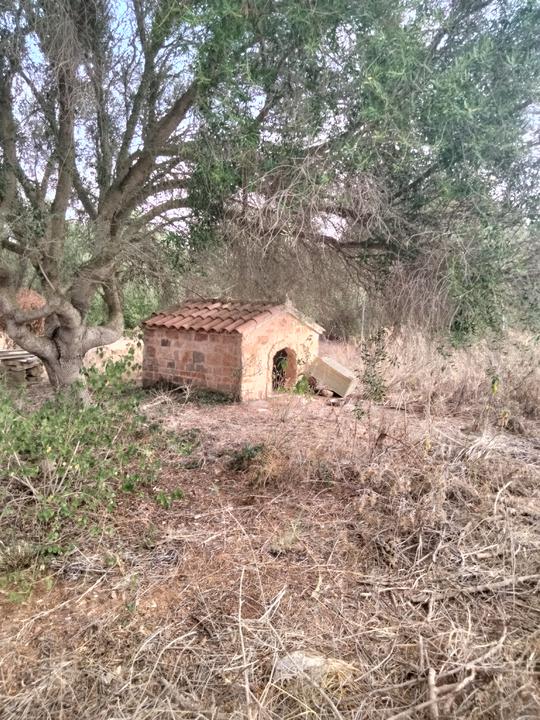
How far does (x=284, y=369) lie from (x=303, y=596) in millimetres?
8645

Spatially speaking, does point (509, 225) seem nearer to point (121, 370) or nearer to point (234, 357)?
point (121, 370)

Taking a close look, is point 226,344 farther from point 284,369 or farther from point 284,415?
point 284,415

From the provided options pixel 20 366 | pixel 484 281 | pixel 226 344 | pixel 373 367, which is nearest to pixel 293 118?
pixel 484 281

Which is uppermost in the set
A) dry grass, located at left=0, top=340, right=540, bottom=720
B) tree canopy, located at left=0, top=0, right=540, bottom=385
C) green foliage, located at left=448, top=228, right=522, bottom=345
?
tree canopy, located at left=0, top=0, right=540, bottom=385

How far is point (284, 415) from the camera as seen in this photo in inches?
272

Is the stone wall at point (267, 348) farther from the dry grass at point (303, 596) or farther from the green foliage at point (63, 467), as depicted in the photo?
the green foliage at point (63, 467)

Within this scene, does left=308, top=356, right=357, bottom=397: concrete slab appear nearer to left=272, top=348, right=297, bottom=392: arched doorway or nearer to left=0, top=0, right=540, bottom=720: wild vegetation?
left=272, top=348, right=297, bottom=392: arched doorway

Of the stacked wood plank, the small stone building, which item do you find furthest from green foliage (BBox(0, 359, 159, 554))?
the stacked wood plank

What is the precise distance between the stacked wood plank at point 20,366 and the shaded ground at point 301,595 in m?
9.33

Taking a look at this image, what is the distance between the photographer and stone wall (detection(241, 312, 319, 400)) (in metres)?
10.3

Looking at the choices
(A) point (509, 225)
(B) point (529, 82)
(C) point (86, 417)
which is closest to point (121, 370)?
(C) point (86, 417)

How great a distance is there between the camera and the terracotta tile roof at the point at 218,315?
10297 millimetres

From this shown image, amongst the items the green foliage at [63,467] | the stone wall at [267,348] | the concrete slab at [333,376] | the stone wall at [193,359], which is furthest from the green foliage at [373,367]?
the concrete slab at [333,376]

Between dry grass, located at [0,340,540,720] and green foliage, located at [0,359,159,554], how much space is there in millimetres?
274
